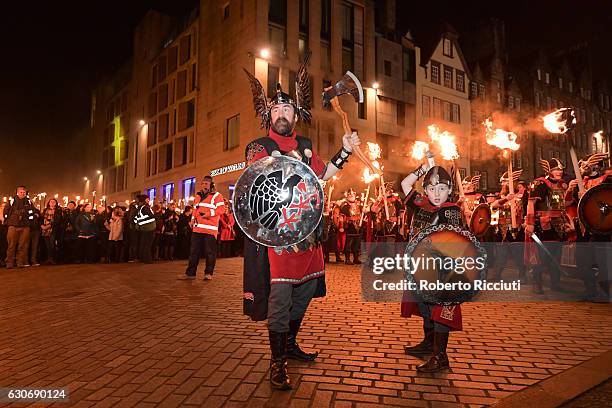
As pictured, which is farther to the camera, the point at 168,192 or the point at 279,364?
the point at 168,192

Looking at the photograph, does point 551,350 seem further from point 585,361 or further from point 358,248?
point 358,248

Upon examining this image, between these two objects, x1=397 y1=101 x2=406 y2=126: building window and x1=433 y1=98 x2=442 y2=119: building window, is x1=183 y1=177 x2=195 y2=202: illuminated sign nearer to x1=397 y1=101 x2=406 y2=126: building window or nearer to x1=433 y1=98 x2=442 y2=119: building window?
x1=397 y1=101 x2=406 y2=126: building window

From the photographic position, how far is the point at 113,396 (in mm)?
2920

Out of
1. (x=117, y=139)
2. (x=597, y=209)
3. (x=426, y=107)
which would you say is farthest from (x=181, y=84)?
(x=597, y=209)

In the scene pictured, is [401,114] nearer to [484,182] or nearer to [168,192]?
[484,182]

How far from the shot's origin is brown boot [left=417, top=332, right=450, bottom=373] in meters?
3.46

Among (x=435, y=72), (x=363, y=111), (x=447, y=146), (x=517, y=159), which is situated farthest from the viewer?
(x=517, y=159)

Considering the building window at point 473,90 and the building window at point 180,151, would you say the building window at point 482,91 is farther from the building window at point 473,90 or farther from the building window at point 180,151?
the building window at point 180,151

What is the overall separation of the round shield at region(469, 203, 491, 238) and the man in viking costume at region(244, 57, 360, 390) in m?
5.50

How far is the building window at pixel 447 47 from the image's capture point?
110 ft

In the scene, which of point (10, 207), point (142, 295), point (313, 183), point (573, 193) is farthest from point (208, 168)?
point (313, 183)

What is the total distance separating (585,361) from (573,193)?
4587 millimetres

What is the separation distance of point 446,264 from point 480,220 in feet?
17.9

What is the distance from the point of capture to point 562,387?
3061 millimetres
